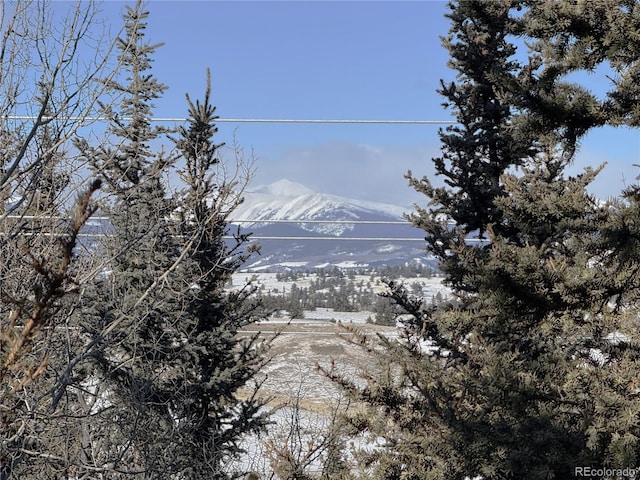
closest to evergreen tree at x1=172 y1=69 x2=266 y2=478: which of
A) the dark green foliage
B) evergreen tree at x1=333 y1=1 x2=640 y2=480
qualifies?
A: the dark green foliage

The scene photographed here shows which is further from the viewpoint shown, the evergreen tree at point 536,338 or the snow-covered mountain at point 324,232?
the snow-covered mountain at point 324,232

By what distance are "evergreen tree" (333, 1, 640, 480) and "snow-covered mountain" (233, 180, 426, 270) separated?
329 cm

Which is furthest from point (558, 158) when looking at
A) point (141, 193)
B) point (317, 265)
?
point (141, 193)

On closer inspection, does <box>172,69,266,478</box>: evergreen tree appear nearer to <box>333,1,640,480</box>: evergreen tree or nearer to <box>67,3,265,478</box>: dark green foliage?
<box>67,3,265,478</box>: dark green foliage

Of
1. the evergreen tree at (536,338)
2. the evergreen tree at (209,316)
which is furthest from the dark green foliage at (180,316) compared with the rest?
the evergreen tree at (536,338)

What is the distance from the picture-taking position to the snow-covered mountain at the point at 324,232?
415 inches

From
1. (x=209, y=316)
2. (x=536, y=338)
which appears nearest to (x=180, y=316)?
(x=209, y=316)

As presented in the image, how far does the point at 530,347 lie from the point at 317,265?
523 centimetres

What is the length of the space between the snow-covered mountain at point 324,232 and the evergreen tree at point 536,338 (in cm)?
329

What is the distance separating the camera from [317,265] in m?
11.7

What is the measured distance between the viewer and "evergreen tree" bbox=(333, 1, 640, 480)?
378cm

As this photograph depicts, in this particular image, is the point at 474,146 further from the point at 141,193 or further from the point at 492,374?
the point at 141,193

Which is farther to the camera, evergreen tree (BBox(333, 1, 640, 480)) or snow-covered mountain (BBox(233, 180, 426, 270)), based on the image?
snow-covered mountain (BBox(233, 180, 426, 270))

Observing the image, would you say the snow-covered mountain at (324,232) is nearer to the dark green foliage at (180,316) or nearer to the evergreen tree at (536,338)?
the dark green foliage at (180,316)
